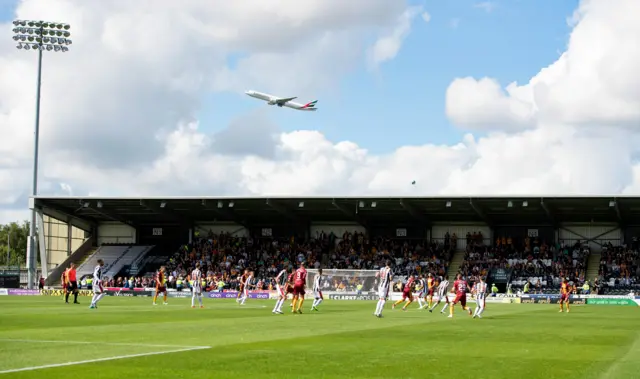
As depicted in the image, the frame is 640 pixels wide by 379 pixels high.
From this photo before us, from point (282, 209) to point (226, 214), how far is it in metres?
6.34

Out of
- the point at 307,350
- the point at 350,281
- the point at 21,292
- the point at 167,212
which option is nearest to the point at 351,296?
the point at 350,281

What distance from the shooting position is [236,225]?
78.2 metres

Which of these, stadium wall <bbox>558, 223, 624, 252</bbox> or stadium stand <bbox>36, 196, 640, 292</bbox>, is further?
stadium wall <bbox>558, 223, 624, 252</bbox>

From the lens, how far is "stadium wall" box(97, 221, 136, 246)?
266 feet

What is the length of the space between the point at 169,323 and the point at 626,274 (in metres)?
47.2

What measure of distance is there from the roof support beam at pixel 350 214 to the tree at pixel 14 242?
104947mm

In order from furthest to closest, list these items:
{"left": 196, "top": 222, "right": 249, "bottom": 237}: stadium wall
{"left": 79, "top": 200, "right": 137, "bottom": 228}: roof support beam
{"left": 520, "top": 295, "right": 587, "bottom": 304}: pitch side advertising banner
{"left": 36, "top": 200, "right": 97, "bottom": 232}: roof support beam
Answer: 1. {"left": 196, "top": 222, "right": 249, "bottom": 237}: stadium wall
2. {"left": 36, "top": 200, "right": 97, "bottom": 232}: roof support beam
3. {"left": 79, "top": 200, "right": 137, "bottom": 228}: roof support beam
4. {"left": 520, "top": 295, "right": 587, "bottom": 304}: pitch side advertising banner

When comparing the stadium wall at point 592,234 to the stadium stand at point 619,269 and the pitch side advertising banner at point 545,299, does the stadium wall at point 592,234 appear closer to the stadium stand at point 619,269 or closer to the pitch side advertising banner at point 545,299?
the stadium stand at point 619,269

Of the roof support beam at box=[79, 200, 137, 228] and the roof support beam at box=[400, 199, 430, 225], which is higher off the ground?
the roof support beam at box=[79, 200, 137, 228]

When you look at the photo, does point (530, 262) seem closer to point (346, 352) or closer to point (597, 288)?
point (597, 288)

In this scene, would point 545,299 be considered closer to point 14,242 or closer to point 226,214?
point 226,214

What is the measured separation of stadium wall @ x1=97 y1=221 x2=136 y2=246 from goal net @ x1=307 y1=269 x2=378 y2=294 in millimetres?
27314

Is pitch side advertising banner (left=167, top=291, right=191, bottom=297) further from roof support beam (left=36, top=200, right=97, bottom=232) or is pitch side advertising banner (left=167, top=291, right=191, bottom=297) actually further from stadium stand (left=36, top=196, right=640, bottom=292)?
roof support beam (left=36, top=200, right=97, bottom=232)

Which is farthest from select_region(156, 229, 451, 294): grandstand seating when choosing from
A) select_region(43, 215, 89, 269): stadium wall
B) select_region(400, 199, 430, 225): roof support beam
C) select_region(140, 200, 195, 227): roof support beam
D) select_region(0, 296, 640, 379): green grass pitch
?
select_region(0, 296, 640, 379): green grass pitch
